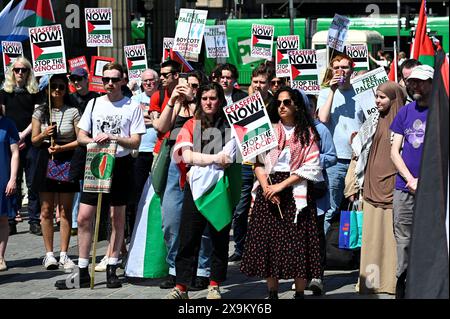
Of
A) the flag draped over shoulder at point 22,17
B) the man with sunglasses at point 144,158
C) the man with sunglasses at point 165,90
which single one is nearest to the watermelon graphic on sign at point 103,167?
the man with sunglasses at point 165,90

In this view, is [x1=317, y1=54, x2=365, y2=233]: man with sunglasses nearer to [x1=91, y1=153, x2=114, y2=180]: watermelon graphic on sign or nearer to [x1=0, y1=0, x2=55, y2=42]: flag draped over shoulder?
[x1=91, y1=153, x2=114, y2=180]: watermelon graphic on sign

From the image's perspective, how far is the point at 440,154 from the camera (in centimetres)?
446

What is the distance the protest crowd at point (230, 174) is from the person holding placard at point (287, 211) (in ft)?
0.04

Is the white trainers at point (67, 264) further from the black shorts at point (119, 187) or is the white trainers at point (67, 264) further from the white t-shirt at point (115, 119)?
the white t-shirt at point (115, 119)

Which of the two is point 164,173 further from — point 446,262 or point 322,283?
point 446,262

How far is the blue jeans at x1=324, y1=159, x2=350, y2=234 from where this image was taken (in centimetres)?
1054

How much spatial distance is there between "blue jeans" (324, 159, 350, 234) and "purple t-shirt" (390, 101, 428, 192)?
182 centimetres

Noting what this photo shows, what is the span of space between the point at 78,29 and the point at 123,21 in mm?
6385

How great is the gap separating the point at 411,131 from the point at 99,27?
10003mm

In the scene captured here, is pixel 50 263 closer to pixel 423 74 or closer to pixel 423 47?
pixel 423 47

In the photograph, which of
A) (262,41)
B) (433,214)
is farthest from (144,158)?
(262,41)

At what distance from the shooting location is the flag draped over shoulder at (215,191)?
352 inches

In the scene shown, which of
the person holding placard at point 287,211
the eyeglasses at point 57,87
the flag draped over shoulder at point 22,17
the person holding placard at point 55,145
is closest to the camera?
the person holding placard at point 287,211
